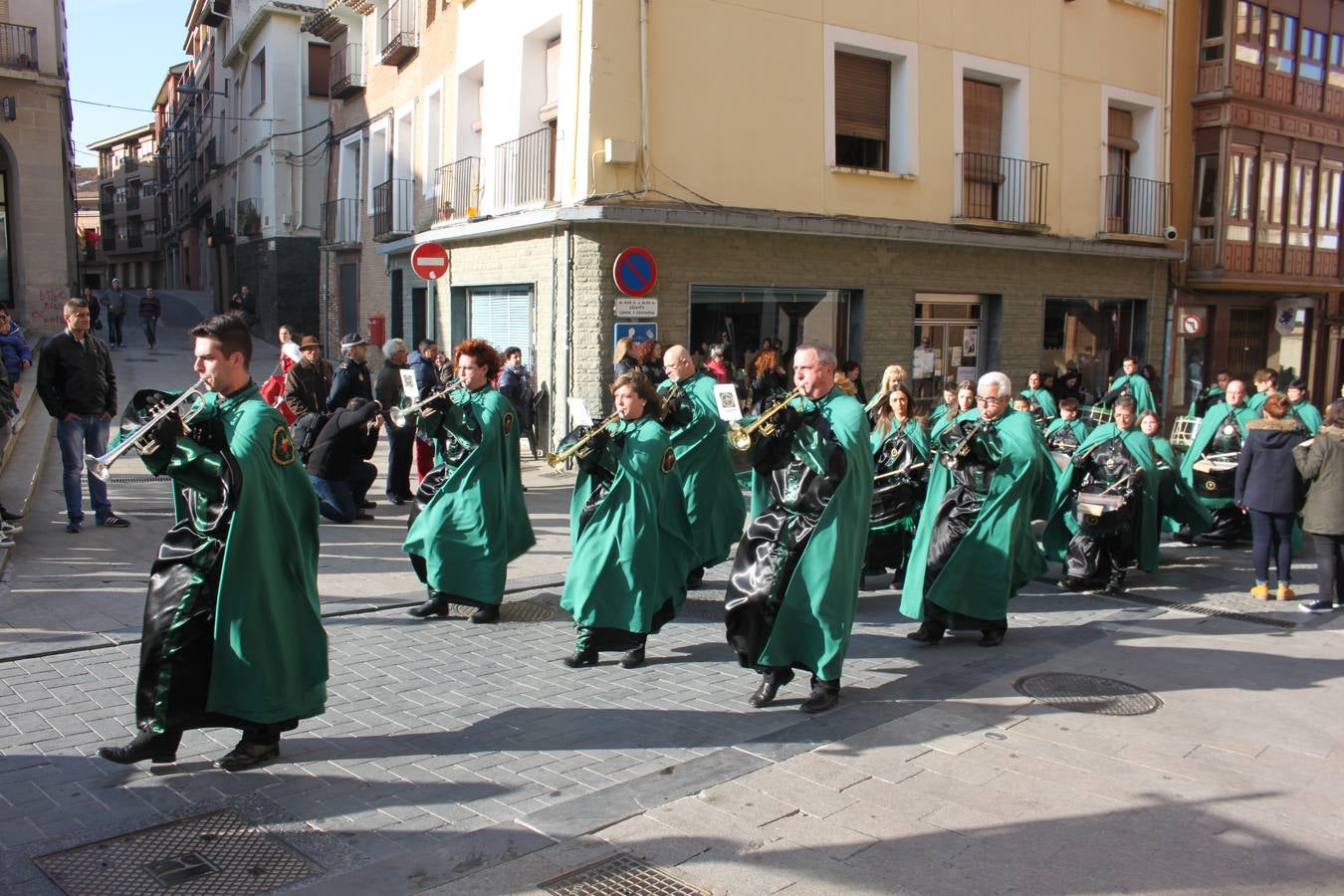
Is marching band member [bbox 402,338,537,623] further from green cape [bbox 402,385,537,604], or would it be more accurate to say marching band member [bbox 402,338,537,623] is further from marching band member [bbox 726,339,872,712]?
marching band member [bbox 726,339,872,712]

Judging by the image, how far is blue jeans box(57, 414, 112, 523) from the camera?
9.47 m

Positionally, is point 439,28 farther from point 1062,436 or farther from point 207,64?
point 207,64

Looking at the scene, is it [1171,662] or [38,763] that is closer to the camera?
[38,763]

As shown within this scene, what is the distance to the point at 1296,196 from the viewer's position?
23.6 meters

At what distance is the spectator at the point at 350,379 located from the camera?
36.4 ft

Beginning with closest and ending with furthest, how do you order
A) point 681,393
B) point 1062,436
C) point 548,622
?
point 548,622 → point 681,393 → point 1062,436

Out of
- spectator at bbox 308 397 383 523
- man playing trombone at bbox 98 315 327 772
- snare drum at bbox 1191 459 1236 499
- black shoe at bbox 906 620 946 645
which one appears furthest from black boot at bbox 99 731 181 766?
snare drum at bbox 1191 459 1236 499

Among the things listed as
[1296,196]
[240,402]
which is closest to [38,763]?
[240,402]

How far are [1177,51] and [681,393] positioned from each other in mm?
17911

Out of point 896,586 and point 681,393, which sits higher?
point 681,393

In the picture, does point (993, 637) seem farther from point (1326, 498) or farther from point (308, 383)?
point (308, 383)

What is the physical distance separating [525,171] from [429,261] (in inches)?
109

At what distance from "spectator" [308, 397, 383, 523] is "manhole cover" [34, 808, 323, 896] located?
6.61 metres

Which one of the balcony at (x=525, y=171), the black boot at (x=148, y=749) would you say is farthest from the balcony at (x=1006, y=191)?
the black boot at (x=148, y=749)
